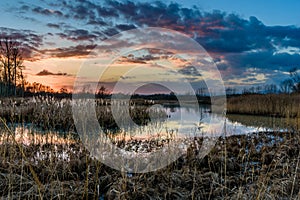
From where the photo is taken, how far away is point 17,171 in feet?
14.8

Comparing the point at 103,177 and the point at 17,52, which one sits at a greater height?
the point at 17,52

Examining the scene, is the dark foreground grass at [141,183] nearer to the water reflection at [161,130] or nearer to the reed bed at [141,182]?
the reed bed at [141,182]

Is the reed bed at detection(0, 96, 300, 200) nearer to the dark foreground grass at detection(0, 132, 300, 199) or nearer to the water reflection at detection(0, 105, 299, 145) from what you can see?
the dark foreground grass at detection(0, 132, 300, 199)

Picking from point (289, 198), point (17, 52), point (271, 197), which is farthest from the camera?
point (17, 52)

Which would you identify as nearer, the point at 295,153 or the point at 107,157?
the point at 107,157

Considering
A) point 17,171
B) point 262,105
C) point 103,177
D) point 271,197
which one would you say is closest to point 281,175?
point 271,197

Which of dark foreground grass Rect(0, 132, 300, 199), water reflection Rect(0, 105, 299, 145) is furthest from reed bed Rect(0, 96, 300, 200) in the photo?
water reflection Rect(0, 105, 299, 145)

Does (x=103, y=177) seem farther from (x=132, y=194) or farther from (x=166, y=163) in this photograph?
(x=166, y=163)

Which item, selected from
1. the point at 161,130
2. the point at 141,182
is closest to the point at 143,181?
the point at 141,182

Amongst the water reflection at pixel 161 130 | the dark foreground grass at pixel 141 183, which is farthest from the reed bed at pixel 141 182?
the water reflection at pixel 161 130

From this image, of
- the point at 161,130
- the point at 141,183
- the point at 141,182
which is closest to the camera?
the point at 141,183

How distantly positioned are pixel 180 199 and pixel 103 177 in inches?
51.4

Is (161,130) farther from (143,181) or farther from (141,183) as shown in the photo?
(141,183)

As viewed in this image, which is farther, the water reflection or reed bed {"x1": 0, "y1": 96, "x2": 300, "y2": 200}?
the water reflection
